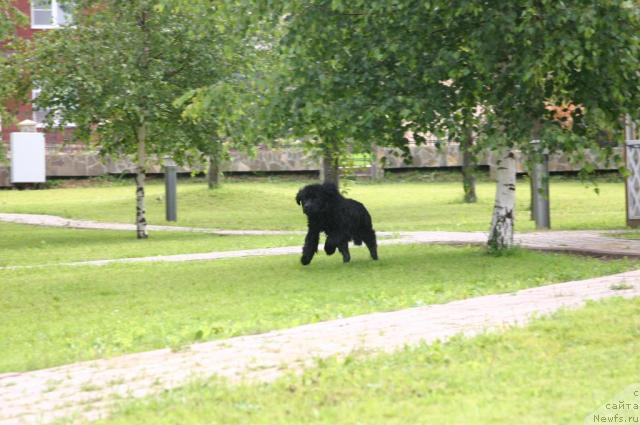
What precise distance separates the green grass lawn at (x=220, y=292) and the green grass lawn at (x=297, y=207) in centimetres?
840

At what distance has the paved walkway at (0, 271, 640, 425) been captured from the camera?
27.2 ft

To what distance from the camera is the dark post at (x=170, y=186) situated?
3128 centimetres

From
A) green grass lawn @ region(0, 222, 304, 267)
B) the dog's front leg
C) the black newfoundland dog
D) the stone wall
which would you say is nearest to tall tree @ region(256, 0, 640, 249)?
the black newfoundland dog

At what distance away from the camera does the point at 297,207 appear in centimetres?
3578

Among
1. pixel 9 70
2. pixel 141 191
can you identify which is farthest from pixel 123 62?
pixel 141 191

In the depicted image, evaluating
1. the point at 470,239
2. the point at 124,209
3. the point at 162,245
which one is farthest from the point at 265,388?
the point at 124,209

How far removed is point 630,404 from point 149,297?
29.4 ft

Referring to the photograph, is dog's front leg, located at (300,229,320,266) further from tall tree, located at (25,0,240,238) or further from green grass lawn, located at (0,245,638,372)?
tall tree, located at (25,0,240,238)

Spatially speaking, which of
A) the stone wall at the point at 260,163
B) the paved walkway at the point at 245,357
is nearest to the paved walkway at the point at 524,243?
the paved walkway at the point at 245,357

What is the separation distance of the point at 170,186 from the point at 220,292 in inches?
661

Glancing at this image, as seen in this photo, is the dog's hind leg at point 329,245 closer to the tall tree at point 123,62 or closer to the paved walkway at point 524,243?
the paved walkway at point 524,243

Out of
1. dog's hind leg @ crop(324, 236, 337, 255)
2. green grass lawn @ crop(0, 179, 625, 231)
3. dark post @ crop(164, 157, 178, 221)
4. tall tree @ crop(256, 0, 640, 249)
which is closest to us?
tall tree @ crop(256, 0, 640, 249)

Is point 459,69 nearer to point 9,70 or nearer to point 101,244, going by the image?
point 101,244

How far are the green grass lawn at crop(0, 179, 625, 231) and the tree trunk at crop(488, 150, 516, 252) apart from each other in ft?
22.3
